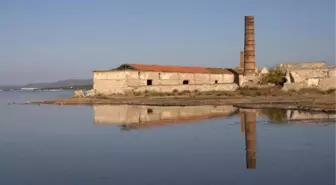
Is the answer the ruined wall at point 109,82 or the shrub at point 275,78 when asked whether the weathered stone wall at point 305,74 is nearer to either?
the shrub at point 275,78

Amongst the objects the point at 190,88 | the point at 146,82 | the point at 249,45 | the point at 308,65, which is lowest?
the point at 190,88

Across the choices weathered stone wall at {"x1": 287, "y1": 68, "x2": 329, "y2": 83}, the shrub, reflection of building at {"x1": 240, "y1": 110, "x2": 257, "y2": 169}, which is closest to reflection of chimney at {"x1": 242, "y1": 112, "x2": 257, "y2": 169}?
reflection of building at {"x1": 240, "y1": 110, "x2": 257, "y2": 169}

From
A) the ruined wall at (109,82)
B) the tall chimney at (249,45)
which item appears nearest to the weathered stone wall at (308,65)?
the tall chimney at (249,45)

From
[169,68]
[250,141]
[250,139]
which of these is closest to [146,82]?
[169,68]

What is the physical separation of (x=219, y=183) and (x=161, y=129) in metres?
9.33

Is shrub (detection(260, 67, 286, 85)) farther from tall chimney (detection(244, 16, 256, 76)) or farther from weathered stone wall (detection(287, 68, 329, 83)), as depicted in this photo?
weathered stone wall (detection(287, 68, 329, 83))

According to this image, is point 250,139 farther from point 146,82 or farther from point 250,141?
point 146,82

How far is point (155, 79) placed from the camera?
43.8m

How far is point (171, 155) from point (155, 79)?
108 feet

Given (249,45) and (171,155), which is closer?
(171,155)

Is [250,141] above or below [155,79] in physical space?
below

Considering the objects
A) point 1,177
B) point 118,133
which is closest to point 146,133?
point 118,133

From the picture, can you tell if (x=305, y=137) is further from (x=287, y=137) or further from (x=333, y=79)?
(x=333, y=79)

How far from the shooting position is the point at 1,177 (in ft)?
28.9
